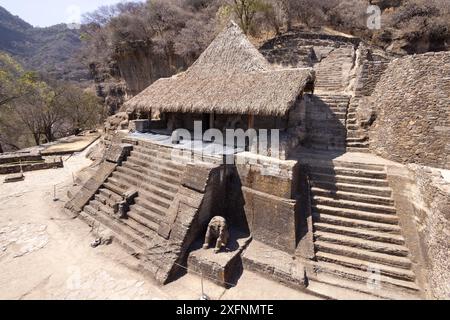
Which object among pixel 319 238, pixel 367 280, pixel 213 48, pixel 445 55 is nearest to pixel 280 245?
pixel 319 238

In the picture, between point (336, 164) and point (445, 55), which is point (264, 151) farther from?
point (445, 55)

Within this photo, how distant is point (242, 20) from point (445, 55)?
49.6ft

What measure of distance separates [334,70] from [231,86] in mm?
8012

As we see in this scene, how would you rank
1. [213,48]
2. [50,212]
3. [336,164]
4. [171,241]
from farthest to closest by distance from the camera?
[213,48]
[50,212]
[336,164]
[171,241]

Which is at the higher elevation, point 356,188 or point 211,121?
point 211,121

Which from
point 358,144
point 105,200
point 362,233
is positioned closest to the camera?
point 362,233

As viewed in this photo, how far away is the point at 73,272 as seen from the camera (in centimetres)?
530

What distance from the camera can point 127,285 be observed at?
4.98 meters

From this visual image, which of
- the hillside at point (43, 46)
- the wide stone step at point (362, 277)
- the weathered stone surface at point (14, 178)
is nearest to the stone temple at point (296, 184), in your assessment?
the wide stone step at point (362, 277)

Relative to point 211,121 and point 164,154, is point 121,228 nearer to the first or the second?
point 164,154

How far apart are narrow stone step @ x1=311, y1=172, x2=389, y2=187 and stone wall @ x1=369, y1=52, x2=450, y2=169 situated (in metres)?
1.43

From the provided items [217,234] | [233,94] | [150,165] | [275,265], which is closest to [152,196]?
[150,165]

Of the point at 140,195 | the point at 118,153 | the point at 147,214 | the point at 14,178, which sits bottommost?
the point at 147,214

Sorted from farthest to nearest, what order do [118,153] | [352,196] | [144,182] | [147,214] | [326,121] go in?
1. [326,121]
2. [118,153]
3. [144,182]
4. [147,214]
5. [352,196]
